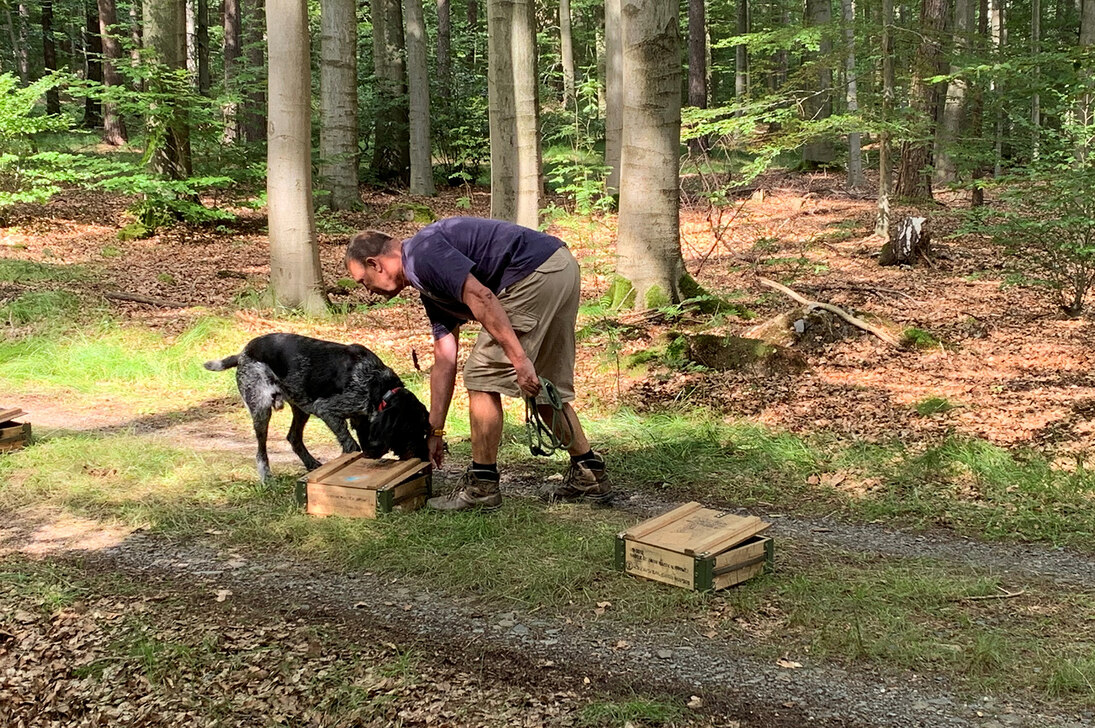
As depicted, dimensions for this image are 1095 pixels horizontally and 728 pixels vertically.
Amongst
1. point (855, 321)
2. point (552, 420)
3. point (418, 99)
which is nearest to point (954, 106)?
point (418, 99)

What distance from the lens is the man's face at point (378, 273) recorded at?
4.81 m

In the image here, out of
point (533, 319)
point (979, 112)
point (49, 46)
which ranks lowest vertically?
point (533, 319)

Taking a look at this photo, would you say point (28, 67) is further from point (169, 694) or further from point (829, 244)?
point (169, 694)

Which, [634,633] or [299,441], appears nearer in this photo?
[634,633]

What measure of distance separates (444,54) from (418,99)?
20.2 feet

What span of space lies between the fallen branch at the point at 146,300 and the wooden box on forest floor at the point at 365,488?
6240mm

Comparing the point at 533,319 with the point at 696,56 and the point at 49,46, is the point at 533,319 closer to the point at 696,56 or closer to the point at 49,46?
the point at 696,56

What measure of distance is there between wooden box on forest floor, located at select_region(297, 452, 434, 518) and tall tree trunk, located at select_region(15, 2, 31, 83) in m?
32.3

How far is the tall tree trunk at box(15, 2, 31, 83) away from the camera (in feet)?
102

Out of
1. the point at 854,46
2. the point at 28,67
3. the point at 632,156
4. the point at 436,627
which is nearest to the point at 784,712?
the point at 436,627

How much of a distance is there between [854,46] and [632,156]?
5.45 m

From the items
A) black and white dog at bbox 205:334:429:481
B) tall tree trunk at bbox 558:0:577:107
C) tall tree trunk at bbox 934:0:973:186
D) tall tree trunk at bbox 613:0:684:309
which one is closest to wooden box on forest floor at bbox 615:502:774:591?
black and white dog at bbox 205:334:429:481

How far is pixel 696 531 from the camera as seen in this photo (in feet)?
14.8

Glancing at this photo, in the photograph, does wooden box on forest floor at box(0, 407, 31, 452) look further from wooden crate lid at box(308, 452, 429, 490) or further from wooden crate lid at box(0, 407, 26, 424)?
wooden crate lid at box(308, 452, 429, 490)
